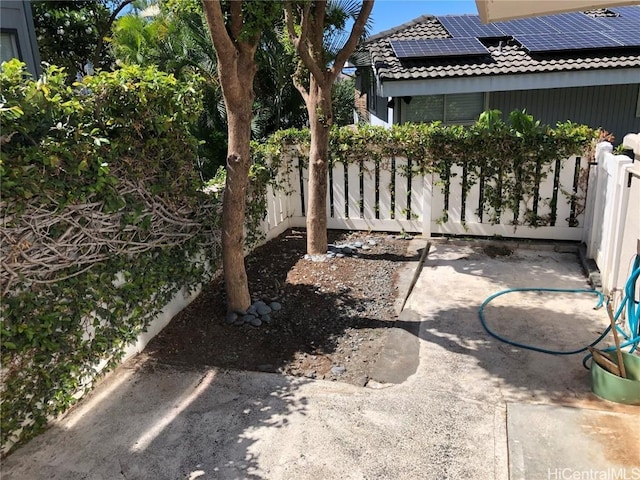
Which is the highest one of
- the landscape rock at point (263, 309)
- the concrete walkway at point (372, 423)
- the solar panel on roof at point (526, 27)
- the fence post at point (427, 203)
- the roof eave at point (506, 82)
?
the solar panel on roof at point (526, 27)

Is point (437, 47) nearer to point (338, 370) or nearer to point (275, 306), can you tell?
point (275, 306)

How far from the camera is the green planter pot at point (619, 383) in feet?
10.1

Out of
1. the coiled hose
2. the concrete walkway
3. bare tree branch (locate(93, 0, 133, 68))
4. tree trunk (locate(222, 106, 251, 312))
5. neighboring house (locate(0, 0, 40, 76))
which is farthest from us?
bare tree branch (locate(93, 0, 133, 68))

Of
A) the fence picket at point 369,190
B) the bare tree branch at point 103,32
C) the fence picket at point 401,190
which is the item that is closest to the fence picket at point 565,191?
the fence picket at point 401,190

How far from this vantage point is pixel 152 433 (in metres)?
2.98

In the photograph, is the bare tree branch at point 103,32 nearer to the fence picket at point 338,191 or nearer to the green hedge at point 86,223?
the fence picket at point 338,191

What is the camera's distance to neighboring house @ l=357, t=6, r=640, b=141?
811cm

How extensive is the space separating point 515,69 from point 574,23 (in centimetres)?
318

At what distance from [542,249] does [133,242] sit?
508cm

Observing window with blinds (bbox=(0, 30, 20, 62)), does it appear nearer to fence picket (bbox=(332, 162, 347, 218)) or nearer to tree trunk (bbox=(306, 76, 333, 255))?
tree trunk (bbox=(306, 76, 333, 255))

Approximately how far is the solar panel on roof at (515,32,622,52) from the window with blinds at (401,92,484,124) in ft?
3.96

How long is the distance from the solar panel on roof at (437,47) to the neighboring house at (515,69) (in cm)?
2

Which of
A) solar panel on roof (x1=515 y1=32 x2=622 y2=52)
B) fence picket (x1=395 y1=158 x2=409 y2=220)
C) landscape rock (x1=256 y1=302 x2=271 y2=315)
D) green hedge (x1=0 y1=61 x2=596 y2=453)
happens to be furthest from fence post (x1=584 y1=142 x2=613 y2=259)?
green hedge (x1=0 y1=61 x2=596 y2=453)

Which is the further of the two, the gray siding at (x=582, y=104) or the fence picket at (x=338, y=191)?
the gray siding at (x=582, y=104)
